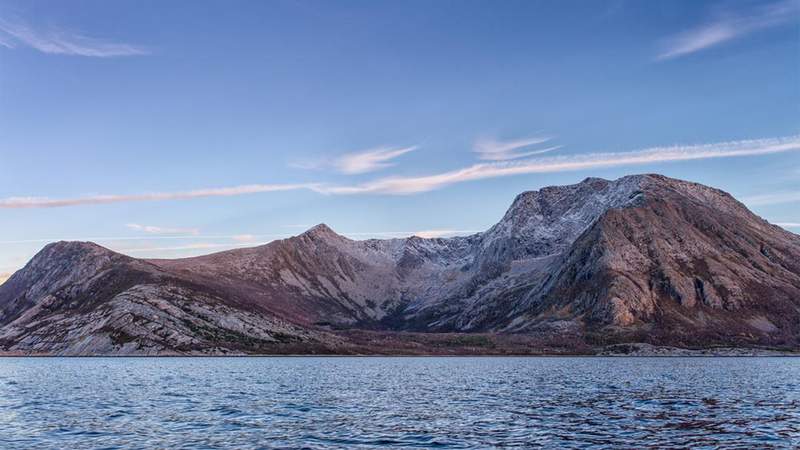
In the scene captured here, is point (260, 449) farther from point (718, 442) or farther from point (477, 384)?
point (477, 384)

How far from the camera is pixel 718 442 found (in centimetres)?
6059

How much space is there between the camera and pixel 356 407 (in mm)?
91500

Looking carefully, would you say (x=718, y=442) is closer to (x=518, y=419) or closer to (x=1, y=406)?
(x=518, y=419)

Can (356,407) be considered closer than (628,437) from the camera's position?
No

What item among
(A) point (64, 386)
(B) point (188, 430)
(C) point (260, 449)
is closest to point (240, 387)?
(A) point (64, 386)

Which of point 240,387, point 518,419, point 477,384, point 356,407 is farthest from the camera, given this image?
point 477,384

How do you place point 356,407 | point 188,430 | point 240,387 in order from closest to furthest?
point 188,430, point 356,407, point 240,387

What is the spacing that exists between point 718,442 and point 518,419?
21.7 meters

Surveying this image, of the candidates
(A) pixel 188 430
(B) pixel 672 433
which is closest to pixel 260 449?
(A) pixel 188 430

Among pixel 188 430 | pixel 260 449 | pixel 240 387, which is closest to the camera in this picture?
pixel 260 449

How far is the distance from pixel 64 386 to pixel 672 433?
107m

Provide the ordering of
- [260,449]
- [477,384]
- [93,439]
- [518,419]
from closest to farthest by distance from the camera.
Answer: [260,449], [93,439], [518,419], [477,384]

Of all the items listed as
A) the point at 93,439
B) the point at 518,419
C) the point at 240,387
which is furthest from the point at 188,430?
the point at 240,387

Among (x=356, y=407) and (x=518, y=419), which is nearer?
(x=518, y=419)
